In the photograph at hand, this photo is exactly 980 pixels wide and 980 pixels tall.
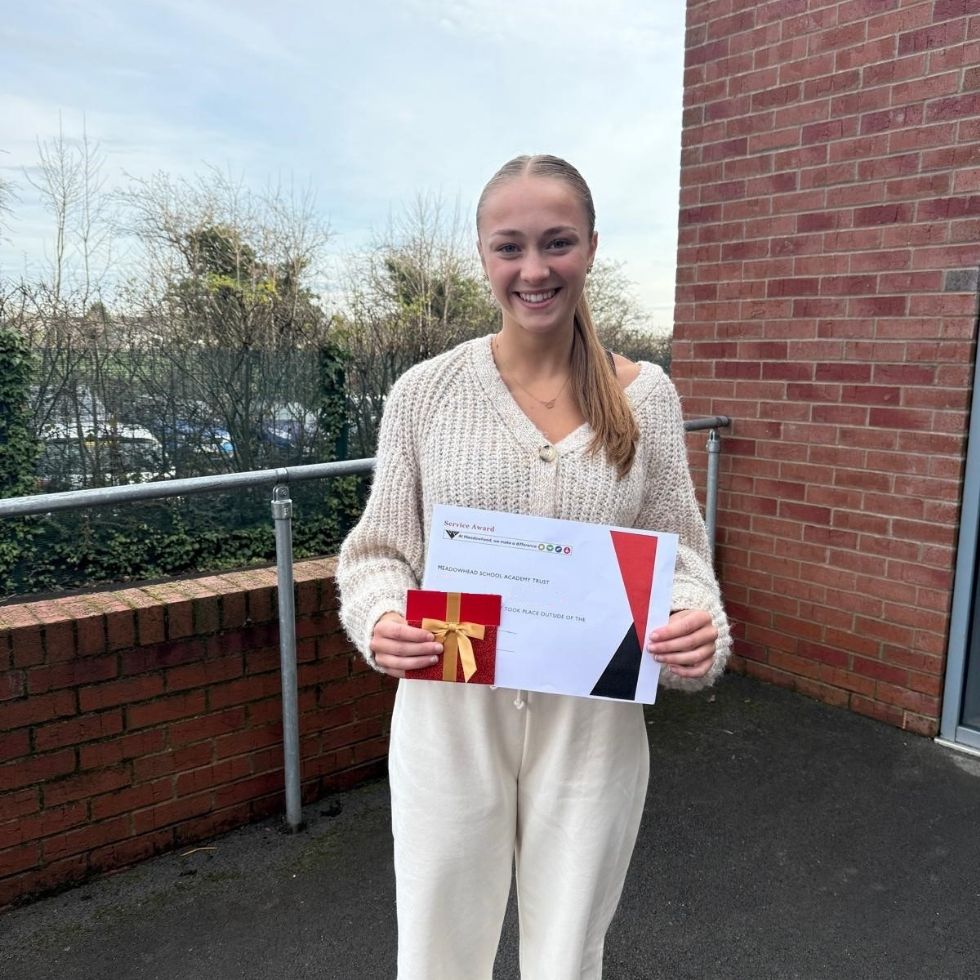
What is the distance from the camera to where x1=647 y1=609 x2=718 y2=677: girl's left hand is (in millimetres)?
1318

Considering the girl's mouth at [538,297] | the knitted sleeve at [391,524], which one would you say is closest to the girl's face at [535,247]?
the girl's mouth at [538,297]

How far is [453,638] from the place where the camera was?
1311mm

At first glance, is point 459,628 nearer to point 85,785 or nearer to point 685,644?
point 685,644

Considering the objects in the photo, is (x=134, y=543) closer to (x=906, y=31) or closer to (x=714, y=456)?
(x=714, y=456)

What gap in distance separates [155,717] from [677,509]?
6.02ft

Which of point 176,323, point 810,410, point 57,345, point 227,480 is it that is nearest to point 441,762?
point 227,480

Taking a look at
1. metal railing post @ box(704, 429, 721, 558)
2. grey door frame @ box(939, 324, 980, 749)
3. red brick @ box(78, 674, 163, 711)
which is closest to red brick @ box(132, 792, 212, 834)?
red brick @ box(78, 674, 163, 711)

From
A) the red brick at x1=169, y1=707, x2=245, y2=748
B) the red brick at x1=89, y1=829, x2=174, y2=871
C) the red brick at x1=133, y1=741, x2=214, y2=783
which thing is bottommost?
the red brick at x1=89, y1=829, x2=174, y2=871

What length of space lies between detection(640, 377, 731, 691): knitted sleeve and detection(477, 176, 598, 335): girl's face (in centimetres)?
29

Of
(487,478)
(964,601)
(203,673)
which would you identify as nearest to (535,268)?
(487,478)

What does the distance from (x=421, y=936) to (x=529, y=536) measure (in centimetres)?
80

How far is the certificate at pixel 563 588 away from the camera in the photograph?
131 centimetres

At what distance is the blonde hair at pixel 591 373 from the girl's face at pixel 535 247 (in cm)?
2

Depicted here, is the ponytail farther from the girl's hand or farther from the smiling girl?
the girl's hand
